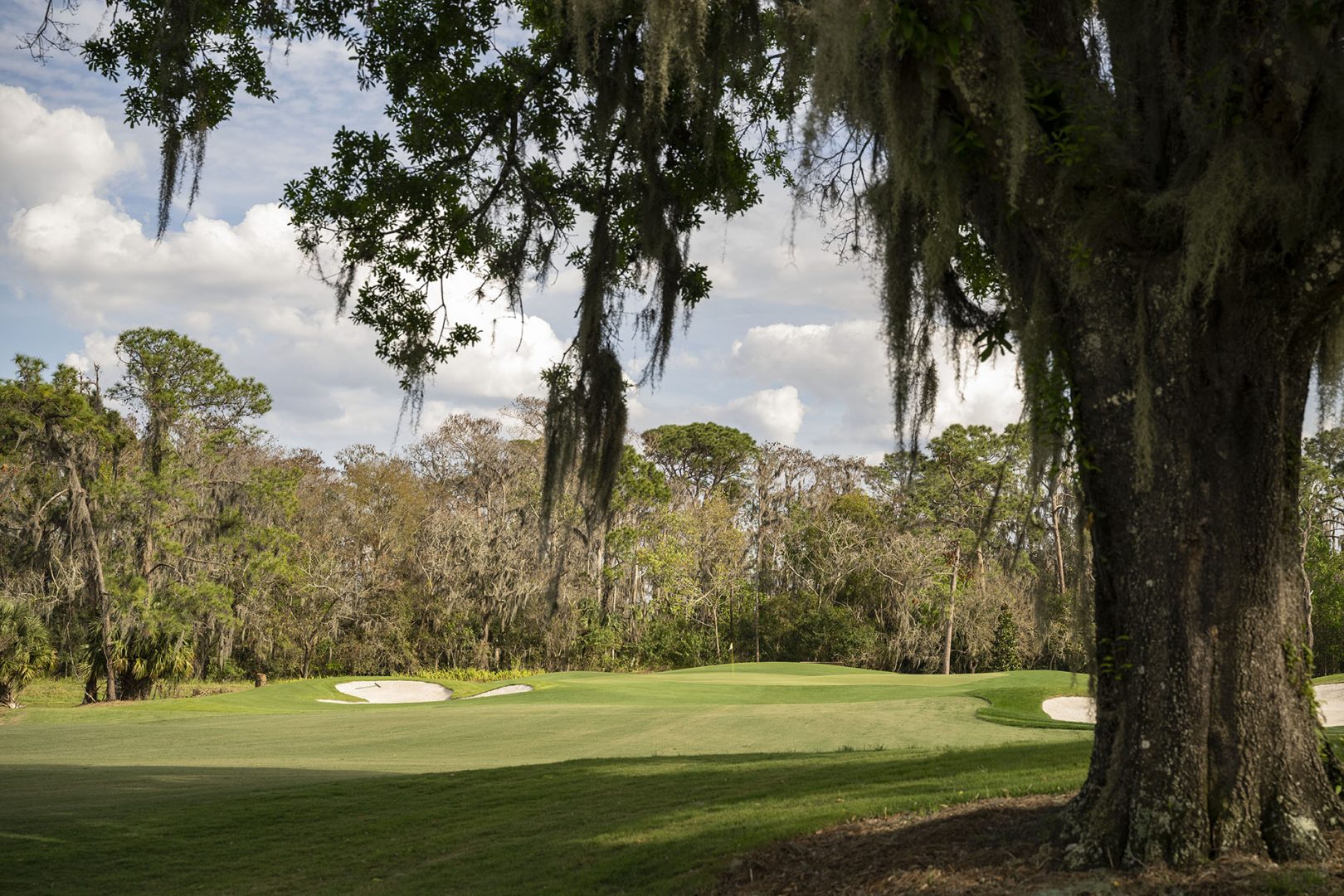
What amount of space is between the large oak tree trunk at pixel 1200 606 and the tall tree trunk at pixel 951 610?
88.6ft

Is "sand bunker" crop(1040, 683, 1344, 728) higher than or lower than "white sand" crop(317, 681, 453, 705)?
higher

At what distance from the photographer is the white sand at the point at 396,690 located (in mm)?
23562

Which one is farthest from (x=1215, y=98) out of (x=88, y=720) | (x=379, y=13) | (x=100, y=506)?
(x=100, y=506)

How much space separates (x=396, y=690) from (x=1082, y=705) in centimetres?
1562

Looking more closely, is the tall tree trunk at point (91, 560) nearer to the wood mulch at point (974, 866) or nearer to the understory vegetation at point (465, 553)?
the understory vegetation at point (465, 553)

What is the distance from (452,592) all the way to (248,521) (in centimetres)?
717

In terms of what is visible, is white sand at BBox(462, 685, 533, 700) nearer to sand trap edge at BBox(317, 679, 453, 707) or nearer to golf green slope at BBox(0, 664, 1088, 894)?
sand trap edge at BBox(317, 679, 453, 707)

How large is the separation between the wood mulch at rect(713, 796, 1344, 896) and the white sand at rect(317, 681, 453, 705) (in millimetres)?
19529

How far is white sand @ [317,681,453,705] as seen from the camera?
23.6m

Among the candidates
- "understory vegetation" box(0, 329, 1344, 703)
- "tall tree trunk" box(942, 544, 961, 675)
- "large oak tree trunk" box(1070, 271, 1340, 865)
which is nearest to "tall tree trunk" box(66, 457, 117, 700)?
"understory vegetation" box(0, 329, 1344, 703)

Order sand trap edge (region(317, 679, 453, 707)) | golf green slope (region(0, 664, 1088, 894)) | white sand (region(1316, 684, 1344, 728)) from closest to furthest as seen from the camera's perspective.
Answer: golf green slope (region(0, 664, 1088, 894)) < white sand (region(1316, 684, 1344, 728)) < sand trap edge (region(317, 679, 453, 707))

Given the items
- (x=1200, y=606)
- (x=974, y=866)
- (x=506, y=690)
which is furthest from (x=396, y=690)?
(x=1200, y=606)

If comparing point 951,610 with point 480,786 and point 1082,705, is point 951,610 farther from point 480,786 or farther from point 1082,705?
point 480,786

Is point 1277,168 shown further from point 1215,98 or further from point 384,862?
point 384,862
